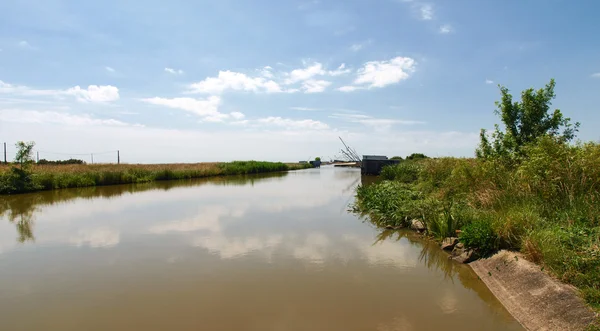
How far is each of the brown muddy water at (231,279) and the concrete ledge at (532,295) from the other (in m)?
0.23

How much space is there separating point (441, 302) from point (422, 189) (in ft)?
34.3

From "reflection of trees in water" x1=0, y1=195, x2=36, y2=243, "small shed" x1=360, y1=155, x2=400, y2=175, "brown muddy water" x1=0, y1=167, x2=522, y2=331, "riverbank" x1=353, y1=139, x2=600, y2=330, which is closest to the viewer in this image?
"brown muddy water" x1=0, y1=167, x2=522, y2=331

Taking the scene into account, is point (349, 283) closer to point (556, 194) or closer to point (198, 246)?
point (198, 246)

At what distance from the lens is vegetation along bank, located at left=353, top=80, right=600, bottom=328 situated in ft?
16.6

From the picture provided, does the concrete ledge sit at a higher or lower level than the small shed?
lower

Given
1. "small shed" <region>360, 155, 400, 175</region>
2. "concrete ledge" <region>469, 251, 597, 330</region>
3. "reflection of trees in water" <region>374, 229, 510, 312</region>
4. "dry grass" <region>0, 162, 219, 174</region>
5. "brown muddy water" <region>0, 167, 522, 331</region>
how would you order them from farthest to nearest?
"small shed" <region>360, 155, 400, 175</region>, "dry grass" <region>0, 162, 219, 174</region>, "reflection of trees in water" <region>374, 229, 510, 312</region>, "brown muddy water" <region>0, 167, 522, 331</region>, "concrete ledge" <region>469, 251, 597, 330</region>

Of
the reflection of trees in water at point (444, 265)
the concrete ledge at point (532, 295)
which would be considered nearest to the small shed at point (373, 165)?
the reflection of trees in water at point (444, 265)

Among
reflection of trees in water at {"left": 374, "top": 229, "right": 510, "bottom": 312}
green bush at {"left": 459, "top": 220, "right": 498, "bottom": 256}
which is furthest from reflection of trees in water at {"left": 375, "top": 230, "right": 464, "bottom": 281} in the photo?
green bush at {"left": 459, "top": 220, "right": 498, "bottom": 256}

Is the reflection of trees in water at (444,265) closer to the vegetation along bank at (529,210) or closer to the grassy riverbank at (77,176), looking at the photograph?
the vegetation along bank at (529,210)

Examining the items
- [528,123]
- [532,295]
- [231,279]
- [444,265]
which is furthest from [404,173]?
[231,279]

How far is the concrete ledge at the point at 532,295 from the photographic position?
408cm

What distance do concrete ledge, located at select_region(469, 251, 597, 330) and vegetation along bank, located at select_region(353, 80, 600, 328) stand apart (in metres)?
0.15

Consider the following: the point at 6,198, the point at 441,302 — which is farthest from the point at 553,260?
the point at 6,198

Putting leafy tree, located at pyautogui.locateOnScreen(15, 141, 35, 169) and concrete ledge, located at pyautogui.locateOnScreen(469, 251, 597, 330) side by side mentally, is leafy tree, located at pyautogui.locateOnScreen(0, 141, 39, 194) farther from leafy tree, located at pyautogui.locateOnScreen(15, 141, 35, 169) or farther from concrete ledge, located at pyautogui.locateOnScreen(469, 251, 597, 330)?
concrete ledge, located at pyautogui.locateOnScreen(469, 251, 597, 330)
